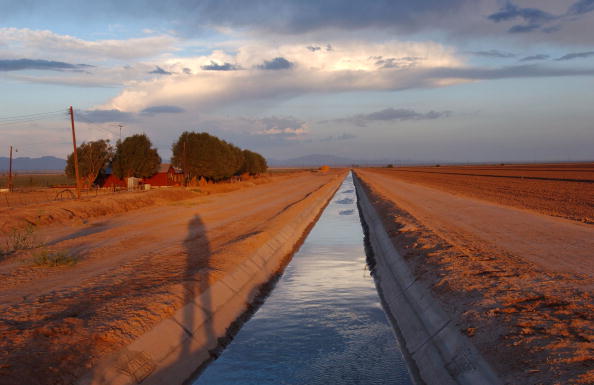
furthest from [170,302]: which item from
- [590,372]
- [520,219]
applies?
[520,219]

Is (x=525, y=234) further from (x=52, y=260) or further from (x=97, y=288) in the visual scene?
(x=52, y=260)

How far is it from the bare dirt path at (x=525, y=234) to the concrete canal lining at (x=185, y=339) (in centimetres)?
734

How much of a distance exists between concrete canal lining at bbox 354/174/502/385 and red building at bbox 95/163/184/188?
57490 mm

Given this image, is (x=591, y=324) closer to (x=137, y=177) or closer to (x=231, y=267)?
(x=231, y=267)

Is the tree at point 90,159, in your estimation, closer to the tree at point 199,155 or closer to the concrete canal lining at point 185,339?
the tree at point 199,155

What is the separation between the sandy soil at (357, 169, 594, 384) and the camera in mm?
6684

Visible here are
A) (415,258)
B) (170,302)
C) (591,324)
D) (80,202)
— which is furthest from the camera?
(80,202)

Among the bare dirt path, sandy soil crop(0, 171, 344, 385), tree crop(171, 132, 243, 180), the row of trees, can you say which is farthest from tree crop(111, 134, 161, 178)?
the bare dirt path

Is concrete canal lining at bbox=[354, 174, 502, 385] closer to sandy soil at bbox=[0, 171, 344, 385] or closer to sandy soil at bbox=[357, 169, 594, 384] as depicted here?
sandy soil at bbox=[357, 169, 594, 384]

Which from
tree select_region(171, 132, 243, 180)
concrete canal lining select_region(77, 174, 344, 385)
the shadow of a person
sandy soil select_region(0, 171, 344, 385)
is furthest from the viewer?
tree select_region(171, 132, 243, 180)

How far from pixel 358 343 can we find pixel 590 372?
5.18m

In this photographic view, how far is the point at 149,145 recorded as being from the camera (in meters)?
68.1

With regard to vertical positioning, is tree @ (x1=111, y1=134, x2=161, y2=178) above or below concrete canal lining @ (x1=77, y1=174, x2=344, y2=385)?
above

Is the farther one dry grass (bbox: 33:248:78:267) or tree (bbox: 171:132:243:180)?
tree (bbox: 171:132:243:180)
